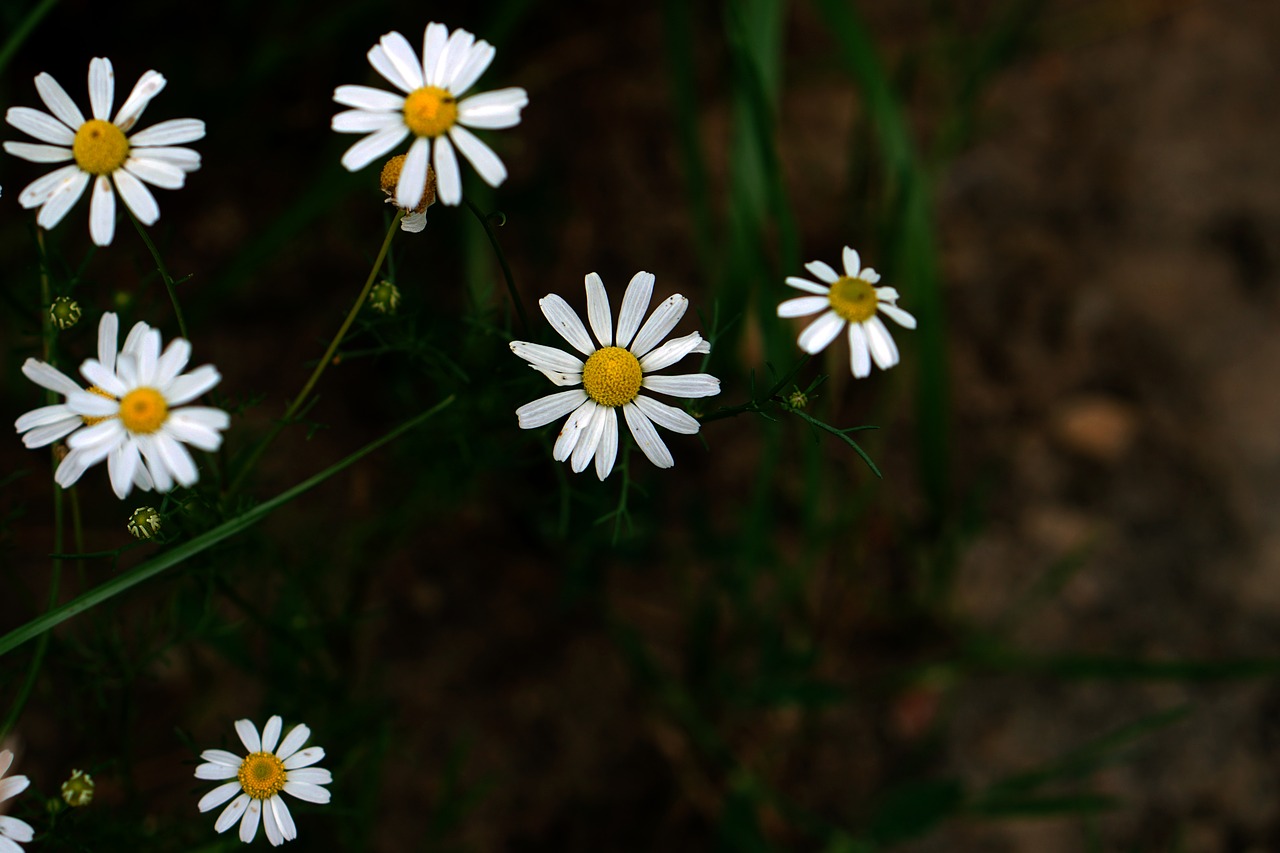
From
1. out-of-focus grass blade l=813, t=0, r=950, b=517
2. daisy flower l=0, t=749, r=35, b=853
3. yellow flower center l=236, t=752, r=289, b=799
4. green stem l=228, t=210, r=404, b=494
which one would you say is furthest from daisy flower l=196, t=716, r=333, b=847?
out-of-focus grass blade l=813, t=0, r=950, b=517

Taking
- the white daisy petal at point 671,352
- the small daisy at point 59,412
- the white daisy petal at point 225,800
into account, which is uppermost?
the white daisy petal at point 671,352

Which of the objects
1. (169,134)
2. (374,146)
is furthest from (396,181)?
(169,134)

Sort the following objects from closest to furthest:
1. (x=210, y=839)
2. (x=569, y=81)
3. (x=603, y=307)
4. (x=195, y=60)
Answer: (x=603, y=307) → (x=210, y=839) → (x=195, y=60) → (x=569, y=81)

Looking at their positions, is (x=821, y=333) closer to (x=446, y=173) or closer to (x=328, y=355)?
(x=446, y=173)

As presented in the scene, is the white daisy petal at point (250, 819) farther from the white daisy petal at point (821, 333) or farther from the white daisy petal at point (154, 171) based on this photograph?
the white daisy petal at point (821, 333)

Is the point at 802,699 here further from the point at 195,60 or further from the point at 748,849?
the point at 195,60

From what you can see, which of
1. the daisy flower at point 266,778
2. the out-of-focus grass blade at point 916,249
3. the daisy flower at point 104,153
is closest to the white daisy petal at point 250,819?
the daisy flower at point 266,778

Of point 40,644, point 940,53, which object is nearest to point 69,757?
point 40,644
